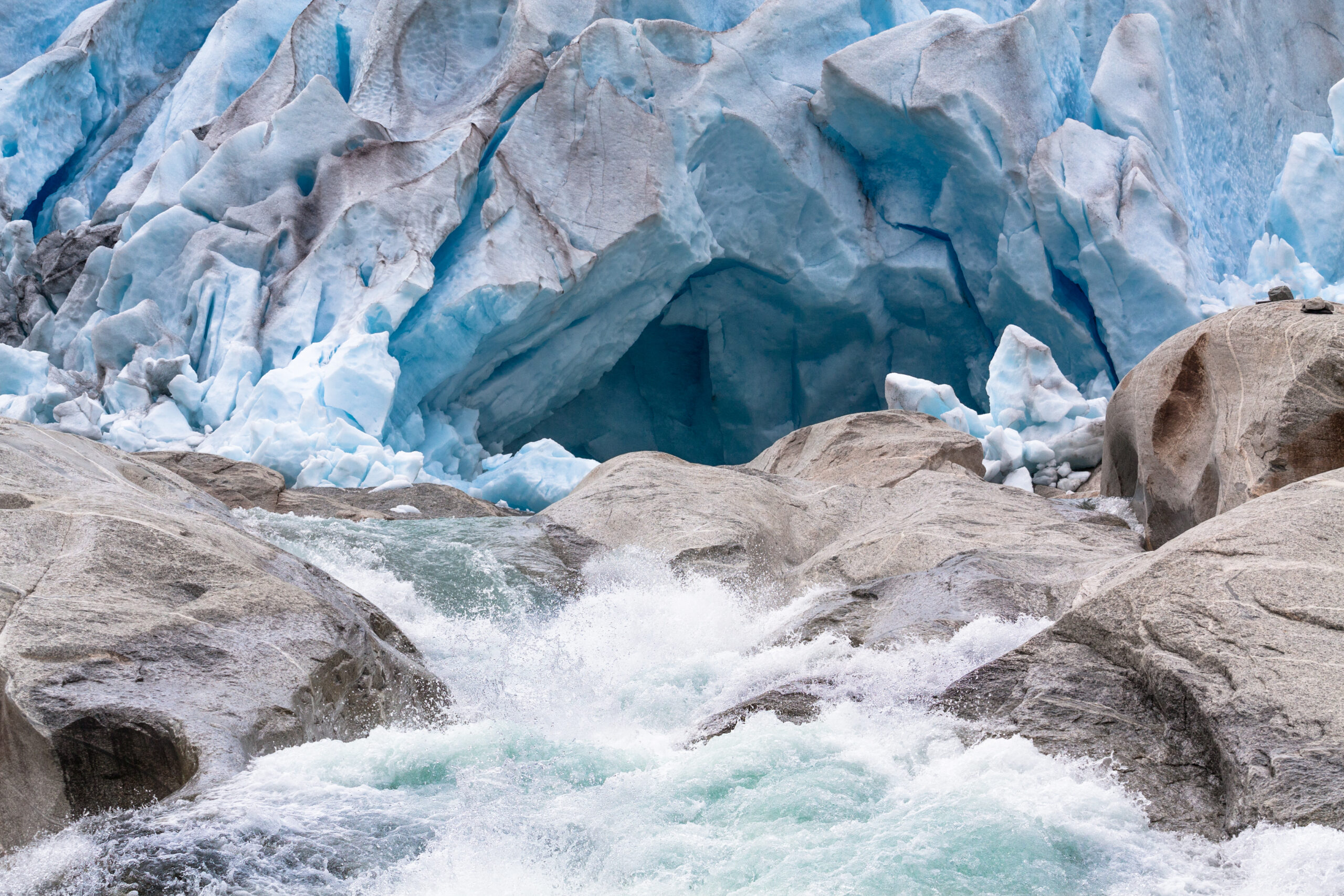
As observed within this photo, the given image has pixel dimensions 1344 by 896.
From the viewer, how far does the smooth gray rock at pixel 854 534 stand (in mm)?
3951

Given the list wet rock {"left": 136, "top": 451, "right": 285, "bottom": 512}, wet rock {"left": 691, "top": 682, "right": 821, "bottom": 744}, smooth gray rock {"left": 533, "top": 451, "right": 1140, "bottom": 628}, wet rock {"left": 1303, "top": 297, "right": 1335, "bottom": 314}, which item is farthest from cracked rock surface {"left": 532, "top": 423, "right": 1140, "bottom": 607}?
wet rock {"left": 136, "top": 451, "right": 285, "bottom": 512}

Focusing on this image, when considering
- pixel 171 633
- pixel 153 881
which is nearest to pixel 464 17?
pixel 171 633

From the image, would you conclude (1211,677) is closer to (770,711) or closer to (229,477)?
(770,711)

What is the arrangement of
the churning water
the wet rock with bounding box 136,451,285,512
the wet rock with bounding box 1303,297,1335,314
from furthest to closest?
1. the wet rock with bounding box 136,451,285,512
2. the wet rock with bounding box 1303,297,1335,314
3. the churning water

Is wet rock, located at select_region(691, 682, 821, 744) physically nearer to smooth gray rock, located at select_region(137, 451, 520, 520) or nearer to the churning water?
the churning water

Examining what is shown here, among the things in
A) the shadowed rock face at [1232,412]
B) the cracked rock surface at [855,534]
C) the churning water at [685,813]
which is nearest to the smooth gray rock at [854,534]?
the cracked rock surface at [855,534]

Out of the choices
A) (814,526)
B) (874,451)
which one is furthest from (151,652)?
(874,451)

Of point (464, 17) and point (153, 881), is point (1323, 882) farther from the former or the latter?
point (464, 17)

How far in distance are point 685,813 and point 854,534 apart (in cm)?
323

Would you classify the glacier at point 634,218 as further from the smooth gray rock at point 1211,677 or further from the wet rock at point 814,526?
the smooth gray rock at point 1211,677

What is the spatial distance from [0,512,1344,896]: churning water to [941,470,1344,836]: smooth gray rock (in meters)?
0.11

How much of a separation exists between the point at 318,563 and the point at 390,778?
2.61 m

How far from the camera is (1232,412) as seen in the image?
4863mm

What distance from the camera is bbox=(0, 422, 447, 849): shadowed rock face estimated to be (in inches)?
91.0
